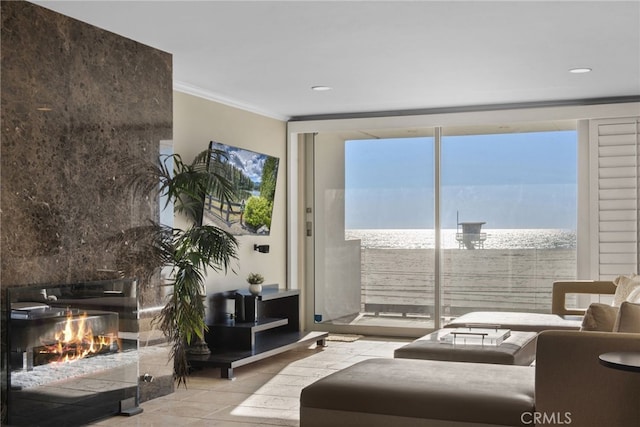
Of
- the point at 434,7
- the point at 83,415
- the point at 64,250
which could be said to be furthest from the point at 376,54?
the point at 83,415

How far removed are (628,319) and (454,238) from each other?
4702 mm

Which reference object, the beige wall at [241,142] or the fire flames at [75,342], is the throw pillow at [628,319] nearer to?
the fire flames at [75,342]

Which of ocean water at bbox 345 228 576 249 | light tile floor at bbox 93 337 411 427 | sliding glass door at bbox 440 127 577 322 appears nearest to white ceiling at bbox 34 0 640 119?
sliding glass door at bbox 440 127 577 322

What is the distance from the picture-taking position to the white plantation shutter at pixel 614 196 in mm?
7066

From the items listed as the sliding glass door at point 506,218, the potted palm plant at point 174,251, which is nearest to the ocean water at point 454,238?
the sliding glass door at point 506,218

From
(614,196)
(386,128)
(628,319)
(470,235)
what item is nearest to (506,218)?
(470,235)

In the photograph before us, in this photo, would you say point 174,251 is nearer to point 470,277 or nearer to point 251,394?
point 251,394

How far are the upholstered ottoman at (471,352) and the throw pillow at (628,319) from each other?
119 cm

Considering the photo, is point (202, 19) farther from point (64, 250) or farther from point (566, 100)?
point (566, 100)

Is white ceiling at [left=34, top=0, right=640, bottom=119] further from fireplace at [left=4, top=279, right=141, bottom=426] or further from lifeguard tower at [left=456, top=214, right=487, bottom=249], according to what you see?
fireplace at [left=4, top=279, right=141, bottom=426]

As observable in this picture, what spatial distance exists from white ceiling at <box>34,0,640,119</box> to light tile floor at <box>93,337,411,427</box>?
2.43 metres

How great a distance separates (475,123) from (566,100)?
92 centimetres

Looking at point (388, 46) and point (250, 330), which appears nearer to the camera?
point (388, 46)

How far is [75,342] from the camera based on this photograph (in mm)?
4262
